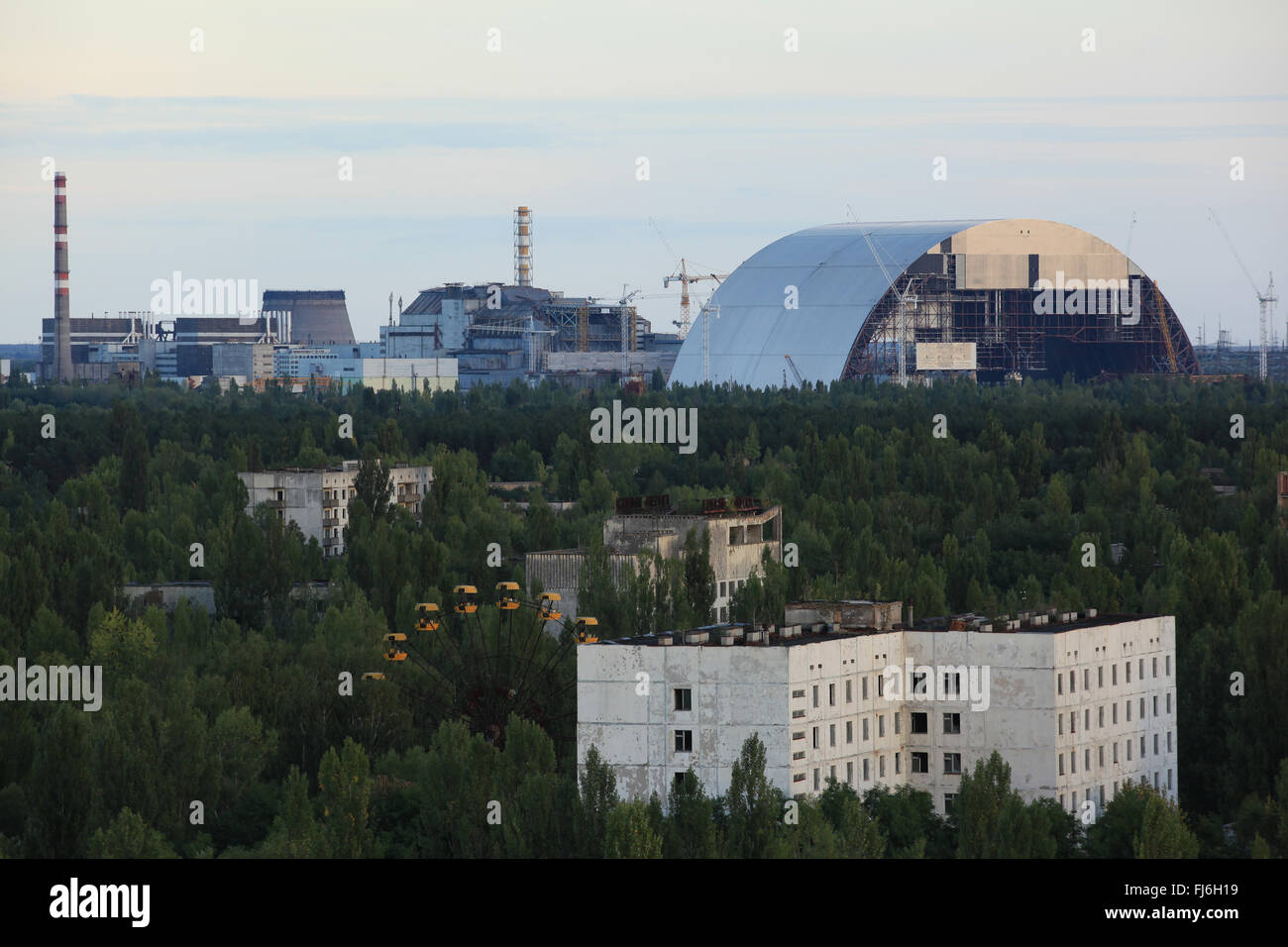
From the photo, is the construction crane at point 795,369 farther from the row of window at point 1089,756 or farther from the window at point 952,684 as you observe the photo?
the window at point 952,684

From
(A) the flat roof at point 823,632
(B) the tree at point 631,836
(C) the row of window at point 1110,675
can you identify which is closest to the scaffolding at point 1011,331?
(C) the row of window at point 1110,675

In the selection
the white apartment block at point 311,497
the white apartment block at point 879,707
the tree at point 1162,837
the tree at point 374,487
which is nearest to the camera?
the tree at point 1162,837

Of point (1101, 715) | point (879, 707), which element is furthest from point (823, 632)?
point (1101, 715)

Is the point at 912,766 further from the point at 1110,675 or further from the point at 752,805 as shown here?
the point at 752,805

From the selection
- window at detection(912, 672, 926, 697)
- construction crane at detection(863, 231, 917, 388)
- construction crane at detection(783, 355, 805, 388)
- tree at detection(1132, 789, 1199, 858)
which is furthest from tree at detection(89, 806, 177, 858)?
construction crane at detection(783, 355, 805, 388)

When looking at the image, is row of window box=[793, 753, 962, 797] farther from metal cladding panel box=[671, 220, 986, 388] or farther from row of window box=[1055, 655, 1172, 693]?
metal cladding panel box=[671, 220, 986, 388]
